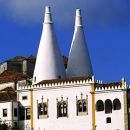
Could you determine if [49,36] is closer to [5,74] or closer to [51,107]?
[51,107]

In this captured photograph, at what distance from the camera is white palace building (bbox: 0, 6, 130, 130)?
9775 centimetres

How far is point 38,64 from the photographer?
355 feet

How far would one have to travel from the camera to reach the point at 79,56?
11050 cm

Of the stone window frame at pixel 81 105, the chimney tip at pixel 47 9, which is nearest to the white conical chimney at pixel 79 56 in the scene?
the chimney tip at pixel 47 9

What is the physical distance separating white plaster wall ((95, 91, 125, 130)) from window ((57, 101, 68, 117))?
15.9 feet

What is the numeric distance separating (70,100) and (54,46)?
11079 millimetres

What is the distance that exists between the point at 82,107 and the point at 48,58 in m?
11.3

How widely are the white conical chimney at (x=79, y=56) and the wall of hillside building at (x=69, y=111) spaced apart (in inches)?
286

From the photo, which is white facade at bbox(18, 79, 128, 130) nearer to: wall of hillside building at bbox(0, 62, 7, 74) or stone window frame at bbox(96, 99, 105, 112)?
stone window frame at bbox(96, 99, 105, 112)

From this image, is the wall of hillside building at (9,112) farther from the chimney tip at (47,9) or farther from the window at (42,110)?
the chimney tip at (47,9)

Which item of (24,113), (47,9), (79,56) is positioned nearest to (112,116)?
(24,113)

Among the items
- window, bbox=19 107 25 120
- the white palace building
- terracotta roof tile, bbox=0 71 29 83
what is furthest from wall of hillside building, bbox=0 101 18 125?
terracotta roof tile, bbox=0 71 29 83

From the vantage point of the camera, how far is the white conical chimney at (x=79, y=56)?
10950 centimetres

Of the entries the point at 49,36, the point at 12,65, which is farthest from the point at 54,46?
the point at 12,65
